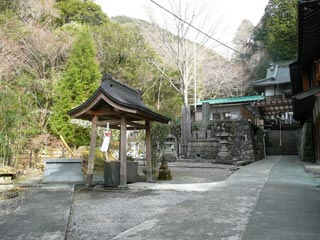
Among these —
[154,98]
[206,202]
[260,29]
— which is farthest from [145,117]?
[260,29]

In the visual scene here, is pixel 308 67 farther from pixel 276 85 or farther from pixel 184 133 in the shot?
pixel 276 85

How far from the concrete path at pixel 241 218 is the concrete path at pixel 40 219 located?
41.9 inches

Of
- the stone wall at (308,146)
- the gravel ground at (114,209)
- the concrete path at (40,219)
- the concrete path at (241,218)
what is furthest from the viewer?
the stone wall at (308,146)

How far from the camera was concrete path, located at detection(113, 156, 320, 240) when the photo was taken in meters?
3.67

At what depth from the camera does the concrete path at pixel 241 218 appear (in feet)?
12.0

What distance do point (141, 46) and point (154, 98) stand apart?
5216 mm

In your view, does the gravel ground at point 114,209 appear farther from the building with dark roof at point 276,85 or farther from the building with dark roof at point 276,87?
the building with dark roof at point 276,85

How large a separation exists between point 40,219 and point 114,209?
1356 mm

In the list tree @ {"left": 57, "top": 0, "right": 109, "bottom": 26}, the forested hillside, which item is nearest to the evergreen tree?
the forested hillside

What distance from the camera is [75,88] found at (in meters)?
15.1

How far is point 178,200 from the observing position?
20.5ft

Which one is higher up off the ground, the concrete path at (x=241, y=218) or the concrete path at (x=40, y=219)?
the concrete path at (x=241, y=218)

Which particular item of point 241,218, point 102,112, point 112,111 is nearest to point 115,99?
point 112,111

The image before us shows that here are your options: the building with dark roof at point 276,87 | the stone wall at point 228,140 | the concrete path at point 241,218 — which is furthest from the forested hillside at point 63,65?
the concrete path at point 241,218
